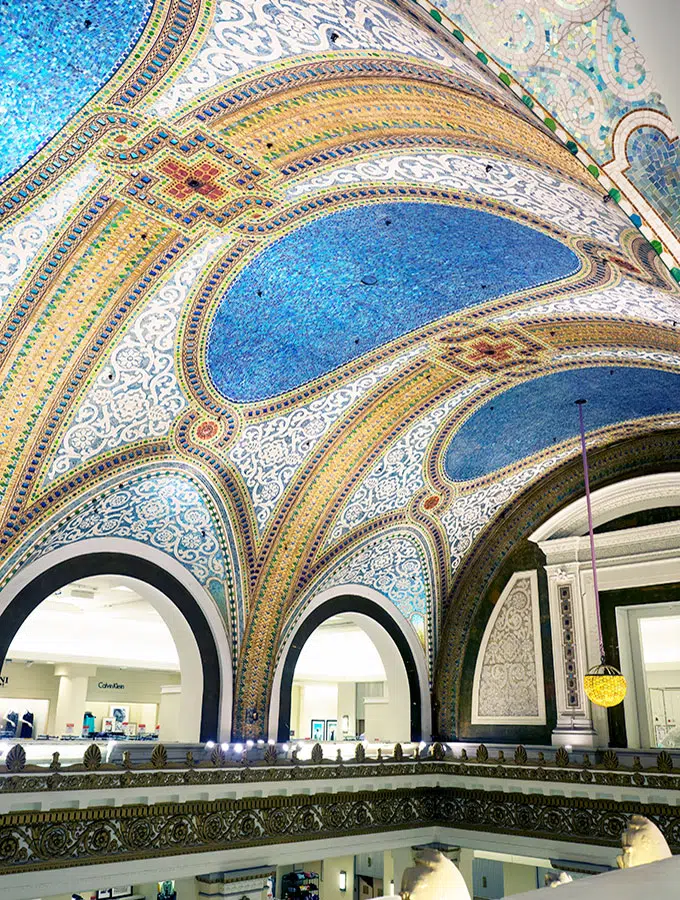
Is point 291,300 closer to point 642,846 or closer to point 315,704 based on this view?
point 642,846

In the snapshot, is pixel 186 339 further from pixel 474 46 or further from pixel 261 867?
pixel 261 867

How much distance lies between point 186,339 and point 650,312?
3733 mm

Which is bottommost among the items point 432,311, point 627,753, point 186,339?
point 627,753

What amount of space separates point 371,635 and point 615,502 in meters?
3.79

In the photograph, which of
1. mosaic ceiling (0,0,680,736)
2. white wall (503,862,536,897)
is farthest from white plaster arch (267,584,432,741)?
white wall (503,862,536,897)

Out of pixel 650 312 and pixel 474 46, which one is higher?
pixel 650 312

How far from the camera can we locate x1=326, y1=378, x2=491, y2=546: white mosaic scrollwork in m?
9.02

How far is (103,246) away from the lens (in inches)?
221

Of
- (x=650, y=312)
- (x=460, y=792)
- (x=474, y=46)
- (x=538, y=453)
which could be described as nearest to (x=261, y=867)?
(x=460, y=792)

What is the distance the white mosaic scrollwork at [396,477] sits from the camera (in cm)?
902

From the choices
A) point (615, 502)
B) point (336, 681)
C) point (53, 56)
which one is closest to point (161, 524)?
point (53, 56)

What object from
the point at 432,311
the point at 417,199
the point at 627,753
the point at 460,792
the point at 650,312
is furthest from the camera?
the point at 460,792

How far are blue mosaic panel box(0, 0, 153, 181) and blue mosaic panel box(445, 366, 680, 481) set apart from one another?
5.66m

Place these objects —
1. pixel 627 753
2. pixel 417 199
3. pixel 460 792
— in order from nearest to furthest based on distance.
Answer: pixel 417 199 < pixel 627 753 < pixel 460 792
